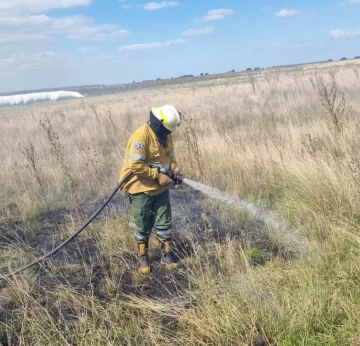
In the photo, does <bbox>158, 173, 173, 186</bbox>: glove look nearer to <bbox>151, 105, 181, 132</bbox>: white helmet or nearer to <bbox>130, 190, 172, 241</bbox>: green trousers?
<bbox>130, 190, 172, 241</bbox>: green trousers

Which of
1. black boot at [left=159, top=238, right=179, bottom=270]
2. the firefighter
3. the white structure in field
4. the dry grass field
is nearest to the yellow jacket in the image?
the firefighter

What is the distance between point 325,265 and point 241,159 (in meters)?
3.20

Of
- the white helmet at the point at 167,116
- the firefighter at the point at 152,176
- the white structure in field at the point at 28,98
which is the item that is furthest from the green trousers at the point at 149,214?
the white structure in field at the point at 28,98

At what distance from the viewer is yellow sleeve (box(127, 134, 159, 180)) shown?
3316 mm

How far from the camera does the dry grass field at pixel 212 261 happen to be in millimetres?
2414

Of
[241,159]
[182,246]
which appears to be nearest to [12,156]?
[241,159]

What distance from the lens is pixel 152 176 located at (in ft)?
11.1

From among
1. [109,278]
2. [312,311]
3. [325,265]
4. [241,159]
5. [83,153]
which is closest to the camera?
[312,311]

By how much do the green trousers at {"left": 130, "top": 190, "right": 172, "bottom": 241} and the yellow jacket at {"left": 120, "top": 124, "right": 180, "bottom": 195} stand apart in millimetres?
93

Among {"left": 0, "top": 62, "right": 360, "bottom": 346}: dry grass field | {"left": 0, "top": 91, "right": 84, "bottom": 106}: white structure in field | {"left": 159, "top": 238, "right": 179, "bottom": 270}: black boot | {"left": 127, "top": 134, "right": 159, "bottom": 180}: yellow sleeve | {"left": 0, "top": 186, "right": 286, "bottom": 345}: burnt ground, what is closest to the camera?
{"left": 0, "top": 62, "right": 360, "bottom": 346}: dry grass field

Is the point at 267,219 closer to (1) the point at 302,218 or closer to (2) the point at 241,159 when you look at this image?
(1) the point at 302,218

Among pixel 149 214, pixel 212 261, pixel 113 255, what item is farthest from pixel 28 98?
pixel 212 261

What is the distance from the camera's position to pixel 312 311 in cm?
237

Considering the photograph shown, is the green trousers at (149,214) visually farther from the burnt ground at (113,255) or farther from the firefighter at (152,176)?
the burnt ground at (113,255)
